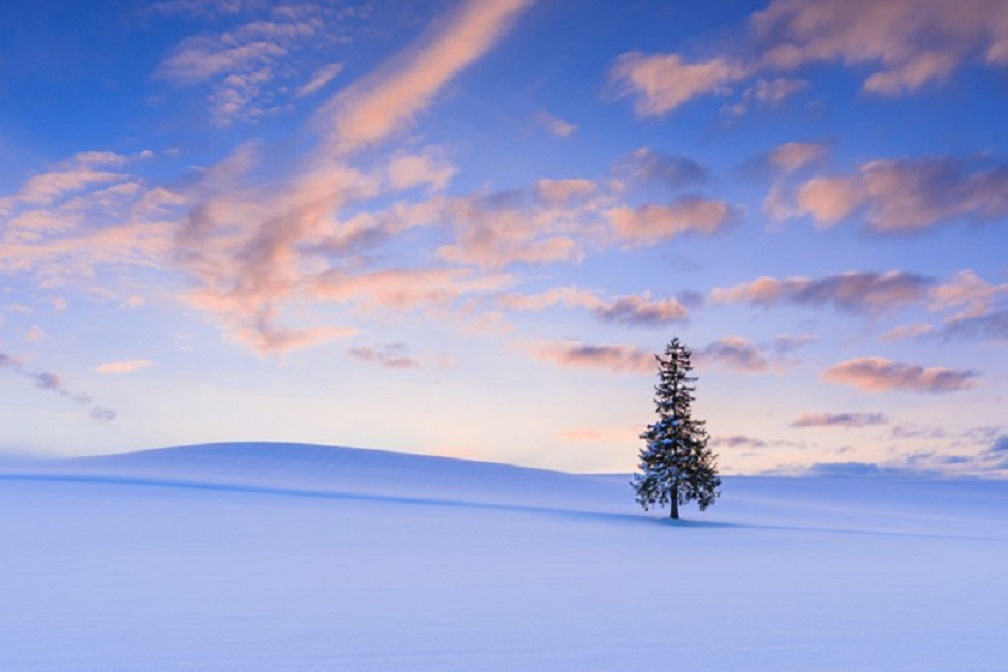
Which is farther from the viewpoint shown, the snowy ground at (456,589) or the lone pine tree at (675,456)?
the lone pine tree at (675,456)

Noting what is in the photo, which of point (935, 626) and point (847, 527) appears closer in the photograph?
point (935, 626)

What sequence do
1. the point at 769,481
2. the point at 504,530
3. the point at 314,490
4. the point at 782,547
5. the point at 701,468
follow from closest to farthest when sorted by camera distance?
1. the point at 782,547
2. the point at 504,530
3. the point at 701,468
4. the point at 314,490
5. the point at 769,481

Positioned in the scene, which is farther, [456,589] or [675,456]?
[675,456]

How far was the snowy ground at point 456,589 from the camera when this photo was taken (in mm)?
11227

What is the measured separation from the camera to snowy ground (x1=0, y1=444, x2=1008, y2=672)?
1123 centimetres

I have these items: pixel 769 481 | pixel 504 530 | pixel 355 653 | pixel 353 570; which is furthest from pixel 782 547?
pixel 769 481

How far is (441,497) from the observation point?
51750 mm

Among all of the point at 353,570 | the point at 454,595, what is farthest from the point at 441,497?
the point at 454,595

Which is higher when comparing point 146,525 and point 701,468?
point 701,468

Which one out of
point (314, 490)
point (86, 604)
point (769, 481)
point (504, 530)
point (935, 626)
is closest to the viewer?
point (935, 626)

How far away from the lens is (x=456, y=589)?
56.7 ft

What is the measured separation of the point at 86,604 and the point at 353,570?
6594mm

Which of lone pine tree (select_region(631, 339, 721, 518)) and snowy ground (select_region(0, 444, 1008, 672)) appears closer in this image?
snowy ground (select_region(0, 444, 1008, 672))

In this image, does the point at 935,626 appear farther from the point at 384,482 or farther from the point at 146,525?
the point at 384,482
